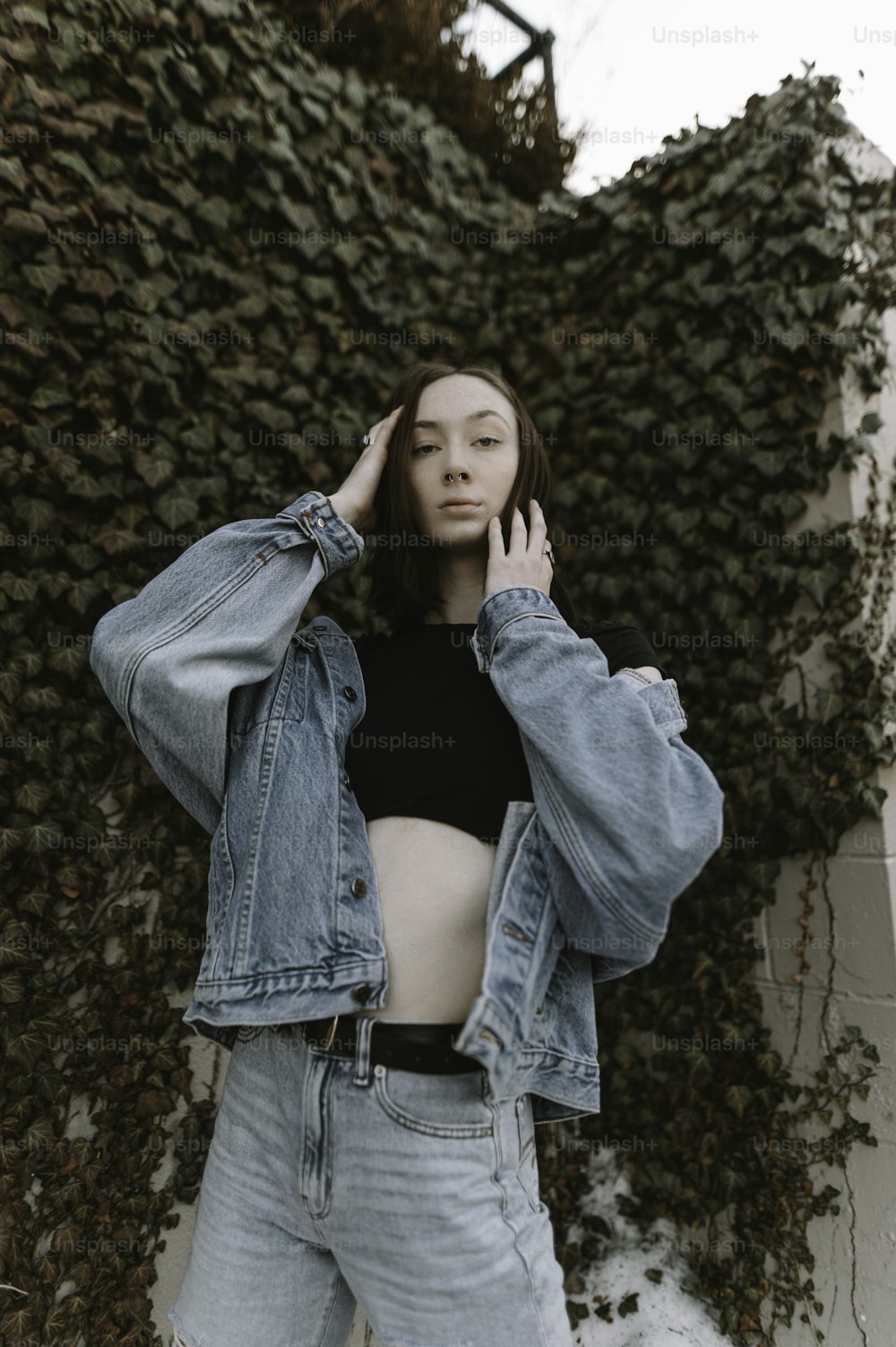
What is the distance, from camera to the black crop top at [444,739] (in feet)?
3.72

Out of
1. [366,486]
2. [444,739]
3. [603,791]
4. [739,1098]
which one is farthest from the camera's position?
[739,1098]

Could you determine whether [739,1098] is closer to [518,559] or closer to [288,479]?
[518,559]

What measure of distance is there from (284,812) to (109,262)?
165cm

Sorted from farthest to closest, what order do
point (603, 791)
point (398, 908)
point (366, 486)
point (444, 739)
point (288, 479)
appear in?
point (288, 479)
point (366, 486)
point (444, 739)
point (398, 908)
point (603, 791)

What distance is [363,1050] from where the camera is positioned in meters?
0.97

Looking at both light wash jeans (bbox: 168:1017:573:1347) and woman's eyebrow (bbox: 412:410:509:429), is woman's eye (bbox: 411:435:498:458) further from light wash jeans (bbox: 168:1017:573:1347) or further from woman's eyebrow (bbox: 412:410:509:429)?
light wash jeans (bbox: 168:1017:573:1347)

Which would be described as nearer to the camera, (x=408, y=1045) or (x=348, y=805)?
(x=408, y=1045)

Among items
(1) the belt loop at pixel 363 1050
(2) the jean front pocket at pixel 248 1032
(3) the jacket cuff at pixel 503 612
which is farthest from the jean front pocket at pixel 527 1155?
(3) the jacket cuff at pixel 503 612

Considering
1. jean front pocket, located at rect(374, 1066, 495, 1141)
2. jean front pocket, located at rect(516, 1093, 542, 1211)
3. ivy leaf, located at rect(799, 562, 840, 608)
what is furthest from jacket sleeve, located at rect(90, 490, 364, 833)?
ivy leaf, located at rect(799, 562, 840, 608)

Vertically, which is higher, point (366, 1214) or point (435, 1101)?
point (435, 1101)

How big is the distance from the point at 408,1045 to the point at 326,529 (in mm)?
754

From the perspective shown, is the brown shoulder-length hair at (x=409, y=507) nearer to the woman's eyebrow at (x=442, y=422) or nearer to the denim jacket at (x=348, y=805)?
the woman's eyebrow at (x=442, y=422)

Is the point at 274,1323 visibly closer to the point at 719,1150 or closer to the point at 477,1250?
the point at 477,1250

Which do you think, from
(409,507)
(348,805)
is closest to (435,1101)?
(348,805)
